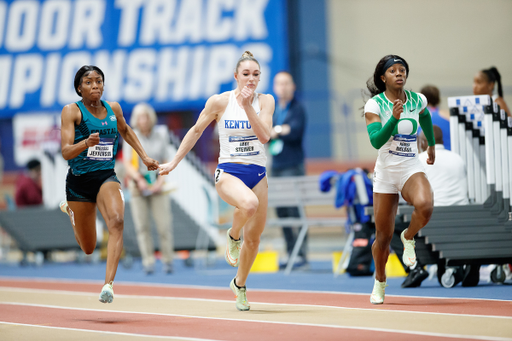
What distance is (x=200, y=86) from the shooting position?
20219mm

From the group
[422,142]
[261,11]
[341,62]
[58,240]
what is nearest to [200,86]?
[261,11]

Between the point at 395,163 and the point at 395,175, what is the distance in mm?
113

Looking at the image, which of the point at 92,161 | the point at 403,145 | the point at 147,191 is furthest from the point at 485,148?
the point at 147,191

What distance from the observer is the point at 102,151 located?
289 inches

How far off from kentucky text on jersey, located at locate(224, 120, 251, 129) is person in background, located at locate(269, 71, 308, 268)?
16.9 ft

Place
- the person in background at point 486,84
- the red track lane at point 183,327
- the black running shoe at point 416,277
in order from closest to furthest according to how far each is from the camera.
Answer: the red track lane at point 183,327 → the black running shoe at point 416,277 → the person in background at point 486,84

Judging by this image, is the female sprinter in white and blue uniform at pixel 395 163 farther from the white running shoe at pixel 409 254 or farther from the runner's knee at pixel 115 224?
the runner's knee at pixel 115 224

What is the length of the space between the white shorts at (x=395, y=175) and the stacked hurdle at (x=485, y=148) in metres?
2.08

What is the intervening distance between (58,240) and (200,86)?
5.84 meters

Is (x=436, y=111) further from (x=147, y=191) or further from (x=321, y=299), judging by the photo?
(x=147, y=191)

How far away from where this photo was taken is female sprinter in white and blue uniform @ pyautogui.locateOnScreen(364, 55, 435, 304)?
7141 mm

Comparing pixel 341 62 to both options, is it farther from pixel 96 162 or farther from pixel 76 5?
pixel 96 162

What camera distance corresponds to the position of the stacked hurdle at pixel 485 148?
29.5 feet

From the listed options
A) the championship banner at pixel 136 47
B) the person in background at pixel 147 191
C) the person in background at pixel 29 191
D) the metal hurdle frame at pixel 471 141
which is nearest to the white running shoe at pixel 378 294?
the metal hurdle frame at pixel 471 141
